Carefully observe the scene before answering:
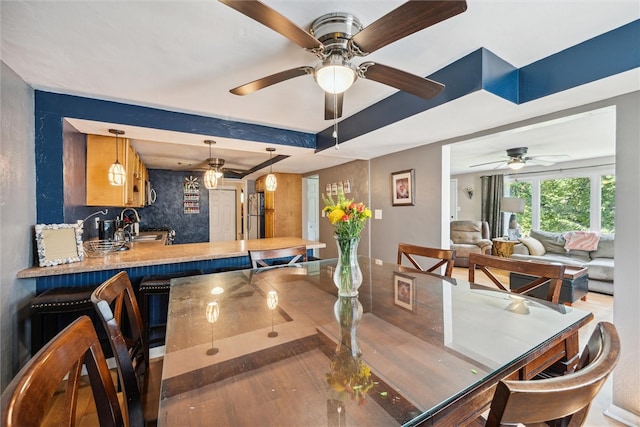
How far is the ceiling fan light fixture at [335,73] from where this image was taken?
1333 mm

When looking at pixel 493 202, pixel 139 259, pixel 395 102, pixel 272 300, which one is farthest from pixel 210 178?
pixel 493 202

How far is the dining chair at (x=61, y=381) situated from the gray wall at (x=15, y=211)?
1.53 meters

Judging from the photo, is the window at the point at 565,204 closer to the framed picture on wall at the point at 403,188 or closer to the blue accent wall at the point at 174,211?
the framed picture on wall at the point at 403,188

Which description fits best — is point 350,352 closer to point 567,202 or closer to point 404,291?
point 404,291

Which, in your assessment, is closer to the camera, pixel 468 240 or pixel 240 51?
pixel 240 51

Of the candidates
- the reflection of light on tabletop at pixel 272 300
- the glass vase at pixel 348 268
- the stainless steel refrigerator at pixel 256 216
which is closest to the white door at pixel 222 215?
the stainless steel refrigerator at pixel 256 216

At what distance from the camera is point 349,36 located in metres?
1.32

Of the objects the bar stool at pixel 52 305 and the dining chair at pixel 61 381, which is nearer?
the dining chair at pixel 61 381

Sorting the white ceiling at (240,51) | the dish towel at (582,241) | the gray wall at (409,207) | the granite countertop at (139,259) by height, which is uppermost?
the white ceiling at (240,51)

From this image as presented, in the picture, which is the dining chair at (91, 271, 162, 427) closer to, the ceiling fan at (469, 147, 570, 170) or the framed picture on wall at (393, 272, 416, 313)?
the framed picture on wall at (393, 272, 416, 313)

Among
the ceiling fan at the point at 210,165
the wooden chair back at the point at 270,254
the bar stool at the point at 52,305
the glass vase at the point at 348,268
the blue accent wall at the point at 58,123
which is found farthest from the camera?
the ceiling fan at the point at 210,165

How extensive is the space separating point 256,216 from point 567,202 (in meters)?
7.01

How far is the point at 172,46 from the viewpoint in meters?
1.53

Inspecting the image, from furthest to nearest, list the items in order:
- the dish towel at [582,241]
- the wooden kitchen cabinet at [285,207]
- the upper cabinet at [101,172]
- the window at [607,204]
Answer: the wooden kitchen cabinet at [285,207] → the window at [607,204] → the dish towel at [582,241] → the upper cabinet at [101,172]
